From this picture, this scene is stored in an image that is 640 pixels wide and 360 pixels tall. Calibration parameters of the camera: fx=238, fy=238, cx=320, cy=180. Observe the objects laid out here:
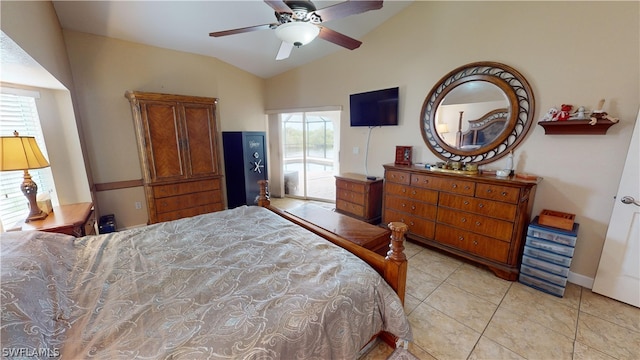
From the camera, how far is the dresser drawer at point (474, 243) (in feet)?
7.88

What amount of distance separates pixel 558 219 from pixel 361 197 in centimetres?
218

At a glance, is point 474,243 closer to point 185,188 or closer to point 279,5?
point 279,5

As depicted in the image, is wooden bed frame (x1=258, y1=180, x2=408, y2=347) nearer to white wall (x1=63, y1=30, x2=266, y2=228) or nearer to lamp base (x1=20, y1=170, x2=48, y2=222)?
lamp base (x1=20, y1=170, x2=48, y2=222)

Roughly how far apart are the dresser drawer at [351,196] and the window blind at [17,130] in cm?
367

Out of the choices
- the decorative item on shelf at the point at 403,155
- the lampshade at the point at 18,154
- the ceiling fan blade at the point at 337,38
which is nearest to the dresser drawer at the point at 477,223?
the decorative item on shelf at the point at 403,155

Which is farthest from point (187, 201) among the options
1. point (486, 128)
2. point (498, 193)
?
point (486, 128)

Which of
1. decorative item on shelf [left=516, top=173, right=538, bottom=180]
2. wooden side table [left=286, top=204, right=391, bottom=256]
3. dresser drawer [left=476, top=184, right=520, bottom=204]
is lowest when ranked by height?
wooden side table [left=286, top=204, right=391, bottom=256]

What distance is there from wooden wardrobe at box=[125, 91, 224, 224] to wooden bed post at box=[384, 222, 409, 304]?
11.0 ft

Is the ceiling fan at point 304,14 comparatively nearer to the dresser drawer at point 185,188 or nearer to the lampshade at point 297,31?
the lampshade at point 297,31

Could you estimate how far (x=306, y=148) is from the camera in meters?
5.25

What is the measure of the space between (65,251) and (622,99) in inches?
170

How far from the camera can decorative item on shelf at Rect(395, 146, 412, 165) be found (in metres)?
3.29

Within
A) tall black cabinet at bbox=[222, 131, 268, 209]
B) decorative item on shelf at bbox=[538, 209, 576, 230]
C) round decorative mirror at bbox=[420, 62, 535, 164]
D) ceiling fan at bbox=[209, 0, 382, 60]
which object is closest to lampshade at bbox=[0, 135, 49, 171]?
ceiling fan at bbox=[209, 0, 382, 60]

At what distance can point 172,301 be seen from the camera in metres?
1.15
